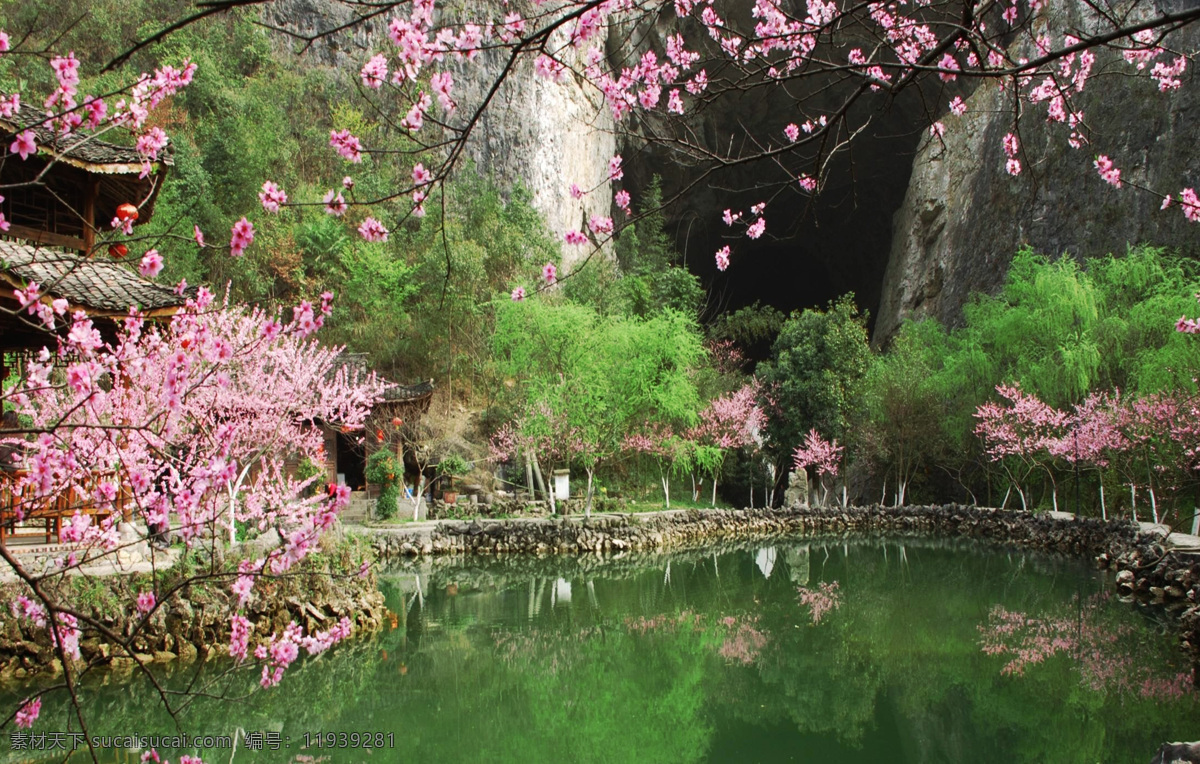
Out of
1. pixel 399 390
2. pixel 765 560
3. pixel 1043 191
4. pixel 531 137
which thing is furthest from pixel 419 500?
pixel 1043 191

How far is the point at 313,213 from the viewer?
2627 centimetres

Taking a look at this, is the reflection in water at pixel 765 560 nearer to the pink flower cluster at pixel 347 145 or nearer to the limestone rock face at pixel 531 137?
the pink flower cluster at pixel 347 145

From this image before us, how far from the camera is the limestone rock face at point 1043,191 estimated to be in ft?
63.5

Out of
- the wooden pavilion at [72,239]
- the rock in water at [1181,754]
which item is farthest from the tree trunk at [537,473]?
the rock in water at [1181,754]

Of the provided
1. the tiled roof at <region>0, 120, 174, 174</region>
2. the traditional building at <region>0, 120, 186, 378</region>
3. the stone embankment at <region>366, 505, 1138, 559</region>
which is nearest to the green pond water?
the traditional building at <region>0, 120, 186, 378</region>

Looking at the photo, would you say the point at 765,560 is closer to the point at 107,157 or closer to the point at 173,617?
the point at 173,617

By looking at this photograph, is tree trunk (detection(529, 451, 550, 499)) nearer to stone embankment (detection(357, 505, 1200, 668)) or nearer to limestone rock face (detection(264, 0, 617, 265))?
stone embankment (detection(357, 505, 1200, 668))

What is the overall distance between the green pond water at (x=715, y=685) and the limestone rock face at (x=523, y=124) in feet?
61.6

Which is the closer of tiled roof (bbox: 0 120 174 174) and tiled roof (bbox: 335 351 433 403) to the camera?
tiled roof (bbox: 0 120 174 174)

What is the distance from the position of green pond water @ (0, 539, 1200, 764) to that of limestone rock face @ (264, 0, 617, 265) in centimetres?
1877

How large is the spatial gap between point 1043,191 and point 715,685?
2003 cm

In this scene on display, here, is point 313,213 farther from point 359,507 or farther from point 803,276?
point 803,276

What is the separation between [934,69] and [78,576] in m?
8.21

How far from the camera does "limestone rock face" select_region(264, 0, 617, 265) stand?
1118 inches
